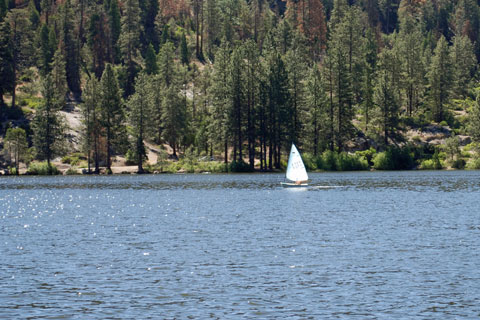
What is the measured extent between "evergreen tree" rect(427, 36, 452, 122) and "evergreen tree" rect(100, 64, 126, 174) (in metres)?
63.9

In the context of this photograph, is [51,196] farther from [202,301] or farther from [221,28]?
[221,28]

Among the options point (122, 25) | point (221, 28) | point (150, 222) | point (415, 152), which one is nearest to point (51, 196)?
point (150, 222)

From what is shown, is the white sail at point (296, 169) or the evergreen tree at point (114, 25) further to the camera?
the evergreen tree at point (114, 25)

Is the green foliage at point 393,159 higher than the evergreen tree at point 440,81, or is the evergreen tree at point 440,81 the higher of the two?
the evergreen tree at point 440,81

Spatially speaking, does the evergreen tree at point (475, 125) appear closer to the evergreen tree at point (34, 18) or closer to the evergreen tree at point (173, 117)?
the evergreen tree at point (173, 117)

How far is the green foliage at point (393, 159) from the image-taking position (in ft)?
402

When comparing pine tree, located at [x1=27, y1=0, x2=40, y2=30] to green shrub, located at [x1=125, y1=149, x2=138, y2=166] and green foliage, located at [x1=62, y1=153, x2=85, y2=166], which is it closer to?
green foliage, located at [x1=62, y1=153, x2=85, y2=166]

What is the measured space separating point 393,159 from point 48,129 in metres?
63.6

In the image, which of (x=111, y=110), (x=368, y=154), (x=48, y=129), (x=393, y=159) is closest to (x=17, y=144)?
(x=48, y=129)

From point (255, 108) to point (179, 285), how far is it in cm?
10258

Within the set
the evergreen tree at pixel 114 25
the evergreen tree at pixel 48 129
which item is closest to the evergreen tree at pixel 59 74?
the evergreen tree at pixel 48 129

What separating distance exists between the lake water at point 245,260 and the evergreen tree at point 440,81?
271ft

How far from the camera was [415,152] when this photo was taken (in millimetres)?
126625

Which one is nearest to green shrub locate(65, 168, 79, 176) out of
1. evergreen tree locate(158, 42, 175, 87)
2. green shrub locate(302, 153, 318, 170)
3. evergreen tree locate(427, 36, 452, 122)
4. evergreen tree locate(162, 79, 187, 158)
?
evergreen tree locate(162, 79, 187, 158)
